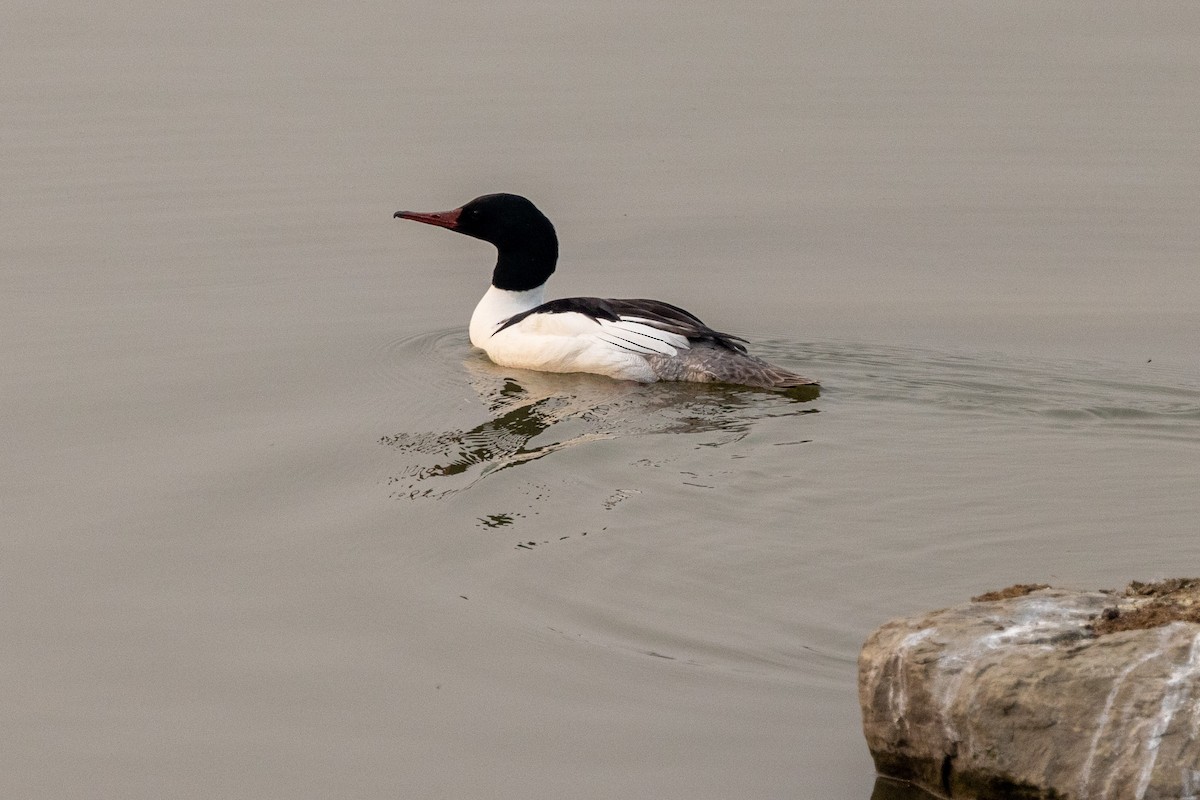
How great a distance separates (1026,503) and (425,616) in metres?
2.92

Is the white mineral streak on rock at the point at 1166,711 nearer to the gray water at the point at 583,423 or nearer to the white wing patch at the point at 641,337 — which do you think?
the gray water at the point at 583,423

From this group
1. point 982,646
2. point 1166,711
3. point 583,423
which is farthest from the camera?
point 583,423

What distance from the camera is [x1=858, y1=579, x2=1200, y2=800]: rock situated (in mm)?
4594

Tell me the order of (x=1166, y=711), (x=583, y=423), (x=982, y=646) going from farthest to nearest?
(x=583, y=423)
(x=982, y=646)
(x=1166, y=711)

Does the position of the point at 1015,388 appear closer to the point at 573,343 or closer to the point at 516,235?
the point at 573,343

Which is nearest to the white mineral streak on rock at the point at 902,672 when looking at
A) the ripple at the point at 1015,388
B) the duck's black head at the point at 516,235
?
the ripple at the point at 1015,388

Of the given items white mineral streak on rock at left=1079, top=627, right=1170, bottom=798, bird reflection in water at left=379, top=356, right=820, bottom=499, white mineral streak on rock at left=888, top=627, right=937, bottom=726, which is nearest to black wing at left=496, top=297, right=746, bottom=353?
bird reflection in water at left=379, top=356, right=820, bottom=499

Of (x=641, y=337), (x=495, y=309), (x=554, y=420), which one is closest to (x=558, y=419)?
(x=554, y=420)

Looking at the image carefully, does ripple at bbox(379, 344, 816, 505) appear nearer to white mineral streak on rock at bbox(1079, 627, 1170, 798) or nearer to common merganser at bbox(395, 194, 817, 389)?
common merganser at bbox(395, 194, 817, 389)

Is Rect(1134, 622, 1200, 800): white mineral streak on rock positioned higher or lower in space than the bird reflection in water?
higher

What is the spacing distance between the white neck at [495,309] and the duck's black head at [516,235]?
0.19ft

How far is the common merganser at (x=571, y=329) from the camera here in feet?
33.6

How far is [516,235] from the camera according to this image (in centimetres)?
1157

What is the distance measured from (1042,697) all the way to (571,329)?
244 inches
